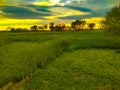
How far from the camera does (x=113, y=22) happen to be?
1898 inches

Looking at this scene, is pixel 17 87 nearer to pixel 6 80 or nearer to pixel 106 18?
pixel 6 80

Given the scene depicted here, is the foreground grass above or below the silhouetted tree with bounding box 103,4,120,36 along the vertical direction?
below

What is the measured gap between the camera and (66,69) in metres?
22.8

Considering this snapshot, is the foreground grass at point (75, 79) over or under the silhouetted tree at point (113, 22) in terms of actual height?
under

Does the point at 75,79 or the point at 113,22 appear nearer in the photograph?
the point at 75,79

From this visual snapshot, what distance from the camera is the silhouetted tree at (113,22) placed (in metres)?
47.4

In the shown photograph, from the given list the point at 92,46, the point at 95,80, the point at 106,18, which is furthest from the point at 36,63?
the point at 106,18

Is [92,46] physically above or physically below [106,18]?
below

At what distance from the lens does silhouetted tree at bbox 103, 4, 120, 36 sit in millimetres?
47406

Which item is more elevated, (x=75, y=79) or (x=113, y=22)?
(x=113, y=22)

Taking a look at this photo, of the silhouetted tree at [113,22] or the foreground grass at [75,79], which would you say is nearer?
the foreground grass at [75,79]

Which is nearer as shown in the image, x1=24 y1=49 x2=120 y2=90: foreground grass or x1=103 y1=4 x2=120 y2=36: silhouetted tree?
x1=24 y1=49 x2=120 y2=90: foreground grass

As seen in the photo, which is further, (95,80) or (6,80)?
(95,80)

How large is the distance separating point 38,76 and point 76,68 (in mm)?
4616
